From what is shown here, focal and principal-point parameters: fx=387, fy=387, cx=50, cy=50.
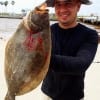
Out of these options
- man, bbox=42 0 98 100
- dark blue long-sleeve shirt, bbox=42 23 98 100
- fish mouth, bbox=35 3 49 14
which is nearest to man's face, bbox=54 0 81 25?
man, bbox=42 0 98 100

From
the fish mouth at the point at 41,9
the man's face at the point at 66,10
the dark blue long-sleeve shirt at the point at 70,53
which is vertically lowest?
the dark blue long-sleeve shirt at the point at 70,53

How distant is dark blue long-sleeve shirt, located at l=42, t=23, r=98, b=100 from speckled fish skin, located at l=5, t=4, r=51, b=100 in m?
0.42

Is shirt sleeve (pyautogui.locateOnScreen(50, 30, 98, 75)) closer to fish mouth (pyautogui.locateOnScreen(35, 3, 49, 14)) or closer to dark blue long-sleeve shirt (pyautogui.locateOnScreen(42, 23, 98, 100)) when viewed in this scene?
dark blue long-sleeve shirt (pyautogui.locateOnScreen(42, 23, 98, 100))

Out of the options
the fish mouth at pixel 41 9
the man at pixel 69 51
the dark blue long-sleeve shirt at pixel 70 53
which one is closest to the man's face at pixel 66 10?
the man at pixel 69 51

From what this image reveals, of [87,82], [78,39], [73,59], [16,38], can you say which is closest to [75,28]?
[78,39]

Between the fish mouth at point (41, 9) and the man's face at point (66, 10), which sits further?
the man's face at point (66, 10)

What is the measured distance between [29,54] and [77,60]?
1.53 feet

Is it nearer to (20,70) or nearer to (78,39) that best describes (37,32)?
(20,70)

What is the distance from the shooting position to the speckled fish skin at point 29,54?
254 centimetres

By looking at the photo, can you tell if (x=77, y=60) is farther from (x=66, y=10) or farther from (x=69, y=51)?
(x=66, y=10)

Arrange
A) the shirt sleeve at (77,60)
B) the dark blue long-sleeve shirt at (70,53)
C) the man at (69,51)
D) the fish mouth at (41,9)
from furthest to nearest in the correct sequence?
the dark blue long-sleeve shirt at (70,53)
the man at (69,51)
the shirt sleeve at (77,60)
the fish mouth at (41,9)

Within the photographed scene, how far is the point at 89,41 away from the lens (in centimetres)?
318

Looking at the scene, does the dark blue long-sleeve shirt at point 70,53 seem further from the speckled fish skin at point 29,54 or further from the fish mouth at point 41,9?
the fish mouth at point 41,9

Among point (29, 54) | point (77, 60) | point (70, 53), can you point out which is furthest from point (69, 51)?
point (29, 54)
